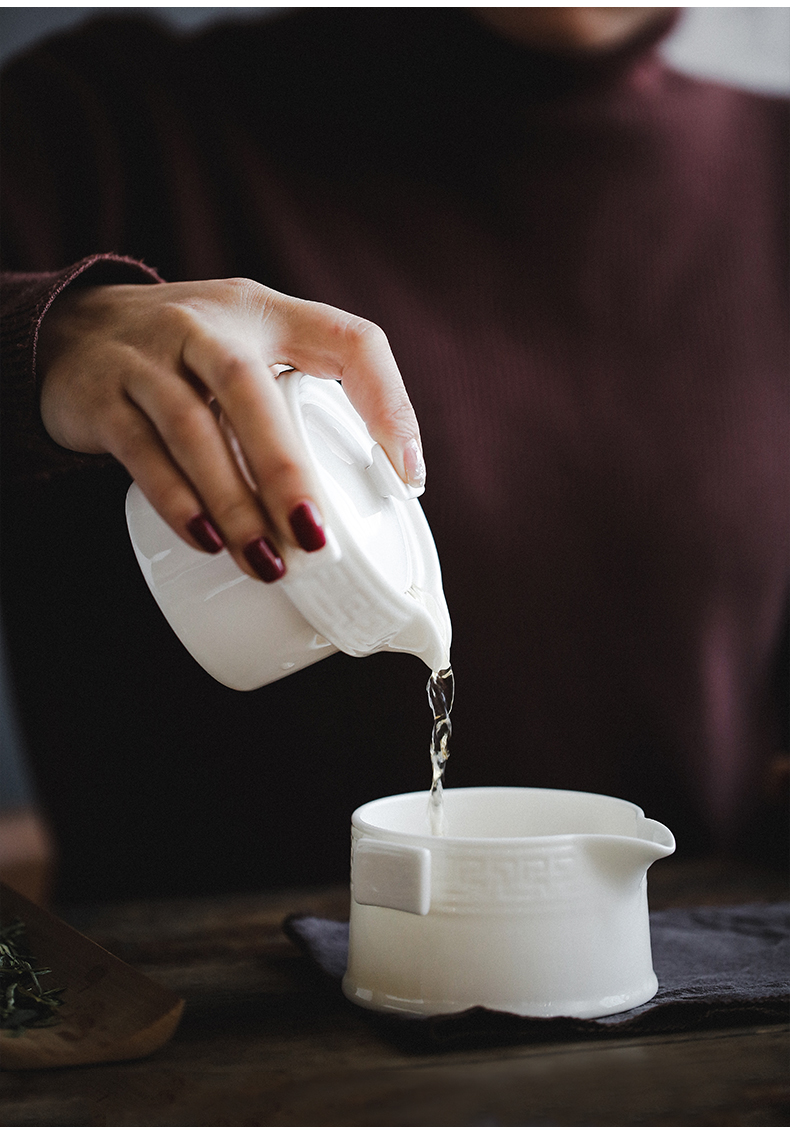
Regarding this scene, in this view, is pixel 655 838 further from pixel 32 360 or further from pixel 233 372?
pixel 32 360

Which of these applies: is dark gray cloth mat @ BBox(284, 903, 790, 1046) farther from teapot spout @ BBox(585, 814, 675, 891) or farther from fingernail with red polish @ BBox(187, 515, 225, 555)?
fingernail with red polish @ BBox(187, 515, 225, 555)

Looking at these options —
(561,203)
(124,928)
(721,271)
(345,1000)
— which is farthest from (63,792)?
(721,271)

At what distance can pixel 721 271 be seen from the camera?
1.20m

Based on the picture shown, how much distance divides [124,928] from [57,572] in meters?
0.40

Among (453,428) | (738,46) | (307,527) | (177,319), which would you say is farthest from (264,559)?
(738,46)

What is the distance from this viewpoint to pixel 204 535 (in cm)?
55

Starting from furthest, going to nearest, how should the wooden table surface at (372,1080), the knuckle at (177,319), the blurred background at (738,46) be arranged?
the blurred background at (738,46), the knuckle at (177,319), the wooden table surface at (372,1080)

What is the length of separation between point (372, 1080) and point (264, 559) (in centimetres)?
26

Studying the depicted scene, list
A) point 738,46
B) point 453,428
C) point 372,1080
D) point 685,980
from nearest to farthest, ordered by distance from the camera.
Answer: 1. point 372,1080
2. point 685,980
3. point 453,428
4. point 738,46

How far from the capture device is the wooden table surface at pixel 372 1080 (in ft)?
1.52

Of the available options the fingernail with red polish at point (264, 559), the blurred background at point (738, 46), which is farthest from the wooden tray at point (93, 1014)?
the blurred background at point (738, 46)

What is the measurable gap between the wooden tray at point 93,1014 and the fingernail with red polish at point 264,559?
22 centimetres

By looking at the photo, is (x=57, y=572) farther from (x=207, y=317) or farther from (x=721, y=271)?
(x=721, y=271)

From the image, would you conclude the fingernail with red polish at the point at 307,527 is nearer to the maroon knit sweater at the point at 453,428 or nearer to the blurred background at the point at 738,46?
the maroon knit sweater at the point at 453,428
